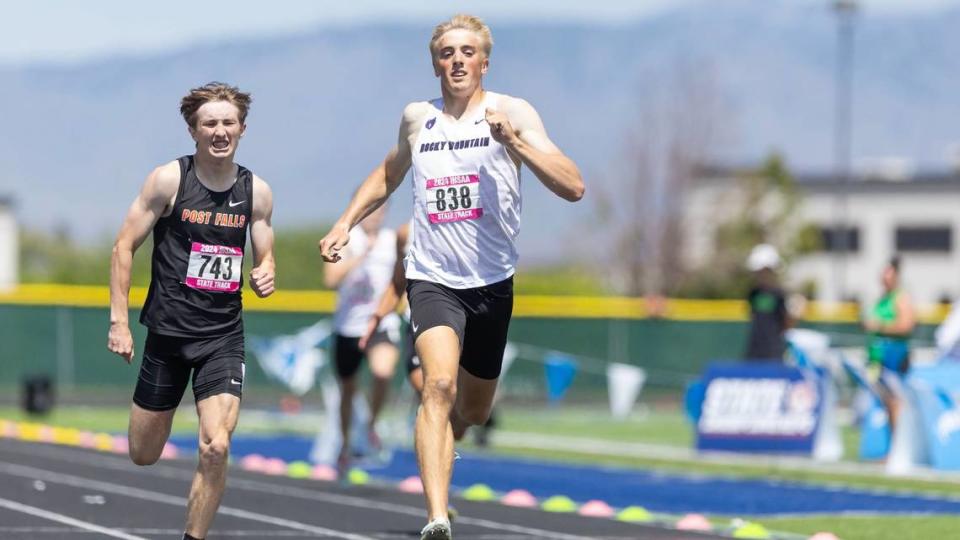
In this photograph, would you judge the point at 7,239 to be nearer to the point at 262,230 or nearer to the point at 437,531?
the point at 262,230

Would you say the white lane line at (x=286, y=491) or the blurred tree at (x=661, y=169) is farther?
the blurred tree at (x=661, y=169)

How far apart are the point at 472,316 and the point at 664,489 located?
6.21 metres

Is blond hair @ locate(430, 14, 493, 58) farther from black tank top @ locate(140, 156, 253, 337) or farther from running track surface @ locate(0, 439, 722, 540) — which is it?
running track surface @ locate(0, 439, 722, 540)

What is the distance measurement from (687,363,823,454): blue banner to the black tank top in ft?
35.3

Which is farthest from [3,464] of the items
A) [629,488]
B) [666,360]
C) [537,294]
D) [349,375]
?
[537,294]

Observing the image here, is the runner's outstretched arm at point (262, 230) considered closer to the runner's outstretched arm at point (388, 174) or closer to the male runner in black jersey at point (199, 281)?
the male runner in black jersey at point (199, 281)

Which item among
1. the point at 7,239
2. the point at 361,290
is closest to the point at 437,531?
the point at 361,290

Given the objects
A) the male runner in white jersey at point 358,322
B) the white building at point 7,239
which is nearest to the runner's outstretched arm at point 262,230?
the male runner in white jersey at point 358,322

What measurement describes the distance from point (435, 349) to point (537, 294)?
43.4 metres

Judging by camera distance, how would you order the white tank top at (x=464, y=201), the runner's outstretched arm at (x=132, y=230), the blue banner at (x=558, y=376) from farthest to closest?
1. the blue banner at (x=558, y=376)
2. the white tank top at (x=464, y=201)
3. the runner's outstretched arm at (x=132, y=230)

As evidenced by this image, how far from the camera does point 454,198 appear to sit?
8.64m

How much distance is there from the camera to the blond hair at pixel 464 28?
341 inches

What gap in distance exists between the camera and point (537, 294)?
170ft

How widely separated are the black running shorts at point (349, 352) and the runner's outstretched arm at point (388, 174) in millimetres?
5302
